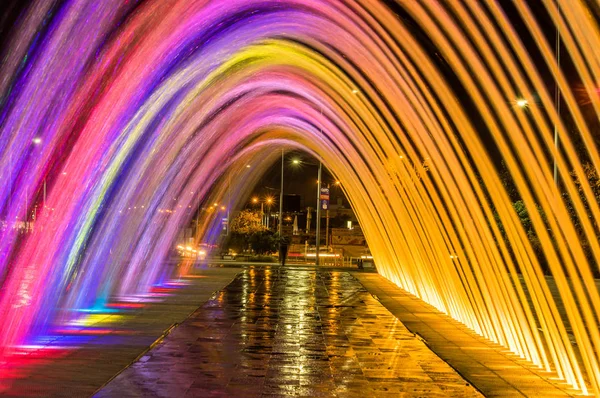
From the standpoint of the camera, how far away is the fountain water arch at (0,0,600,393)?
36.4ft

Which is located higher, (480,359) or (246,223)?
(246,223)

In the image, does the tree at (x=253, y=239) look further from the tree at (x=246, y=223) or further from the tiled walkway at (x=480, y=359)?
the tiled walkway at (x=480, y=359)

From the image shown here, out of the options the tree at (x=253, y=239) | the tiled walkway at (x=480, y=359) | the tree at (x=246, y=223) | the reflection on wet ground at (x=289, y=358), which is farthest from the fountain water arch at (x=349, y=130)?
the tree at (x=246, y=223)

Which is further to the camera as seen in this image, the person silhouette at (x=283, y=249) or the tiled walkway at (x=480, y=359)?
the person silhouette at (x=283, y=249)

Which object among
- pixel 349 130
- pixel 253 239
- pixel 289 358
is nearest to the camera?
pixel 289 358

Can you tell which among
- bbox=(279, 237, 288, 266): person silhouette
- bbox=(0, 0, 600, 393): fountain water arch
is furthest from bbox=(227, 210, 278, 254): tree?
bbox=(0, 0, 600, 393): fountain water arch

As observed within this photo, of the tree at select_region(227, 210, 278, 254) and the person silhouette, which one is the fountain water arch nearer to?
the person silhouette

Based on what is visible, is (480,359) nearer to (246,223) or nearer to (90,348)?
(90,348)

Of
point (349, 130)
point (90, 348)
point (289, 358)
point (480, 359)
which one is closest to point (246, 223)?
point (349, 130)

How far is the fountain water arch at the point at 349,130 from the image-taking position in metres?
11.1

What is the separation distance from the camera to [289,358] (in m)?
11.3

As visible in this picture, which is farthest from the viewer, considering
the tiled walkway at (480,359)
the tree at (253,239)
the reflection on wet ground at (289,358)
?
the tree at (253,239)

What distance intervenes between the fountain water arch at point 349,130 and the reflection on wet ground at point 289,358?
1.73 metres

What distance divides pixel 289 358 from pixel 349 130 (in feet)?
62.3
